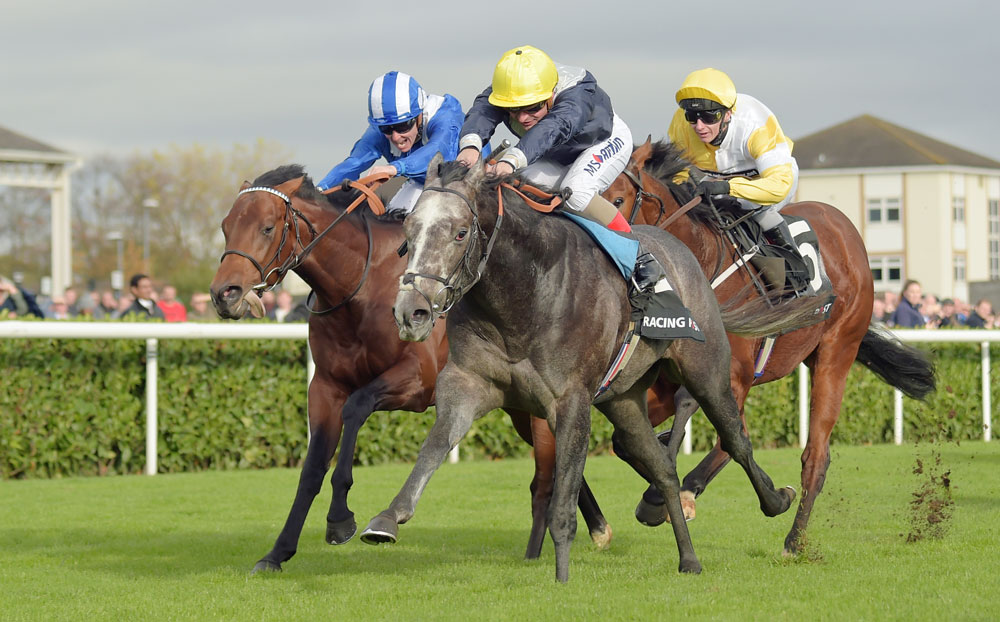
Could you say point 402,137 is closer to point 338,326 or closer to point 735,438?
point 338,326

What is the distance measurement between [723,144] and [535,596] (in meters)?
2.78

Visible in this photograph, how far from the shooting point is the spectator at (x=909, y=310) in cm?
1309

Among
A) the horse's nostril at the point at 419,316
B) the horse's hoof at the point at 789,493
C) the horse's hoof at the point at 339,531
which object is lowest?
the horse's hoof at the point at 339,531

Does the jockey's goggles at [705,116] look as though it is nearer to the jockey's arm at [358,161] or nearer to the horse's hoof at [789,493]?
the jockey's arm at [358,161]

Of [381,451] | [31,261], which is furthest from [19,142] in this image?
[381,451]

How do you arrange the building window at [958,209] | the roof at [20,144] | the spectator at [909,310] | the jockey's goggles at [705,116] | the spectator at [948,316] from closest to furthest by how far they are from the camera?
the jockey's goggles at [705,116]
the spectator at [909,310]
the spectator at [948,316]
the roof at [20,144]
the building window at [958,209]

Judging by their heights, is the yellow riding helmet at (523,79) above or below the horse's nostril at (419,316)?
above

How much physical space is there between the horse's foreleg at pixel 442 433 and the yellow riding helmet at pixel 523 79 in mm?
1308

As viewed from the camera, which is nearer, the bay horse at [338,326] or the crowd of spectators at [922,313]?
the bay horse at [338,326]

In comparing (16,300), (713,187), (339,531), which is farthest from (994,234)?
(339,531)

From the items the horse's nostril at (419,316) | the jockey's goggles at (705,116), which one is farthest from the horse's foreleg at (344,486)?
the jockey's goggles at (705,116)

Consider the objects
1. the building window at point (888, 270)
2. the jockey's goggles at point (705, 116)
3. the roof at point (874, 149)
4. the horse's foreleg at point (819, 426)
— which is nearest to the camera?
the horse's foreleg at point (819, 426)

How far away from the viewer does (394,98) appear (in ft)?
19.1

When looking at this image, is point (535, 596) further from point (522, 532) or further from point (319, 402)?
point (522, 532)
